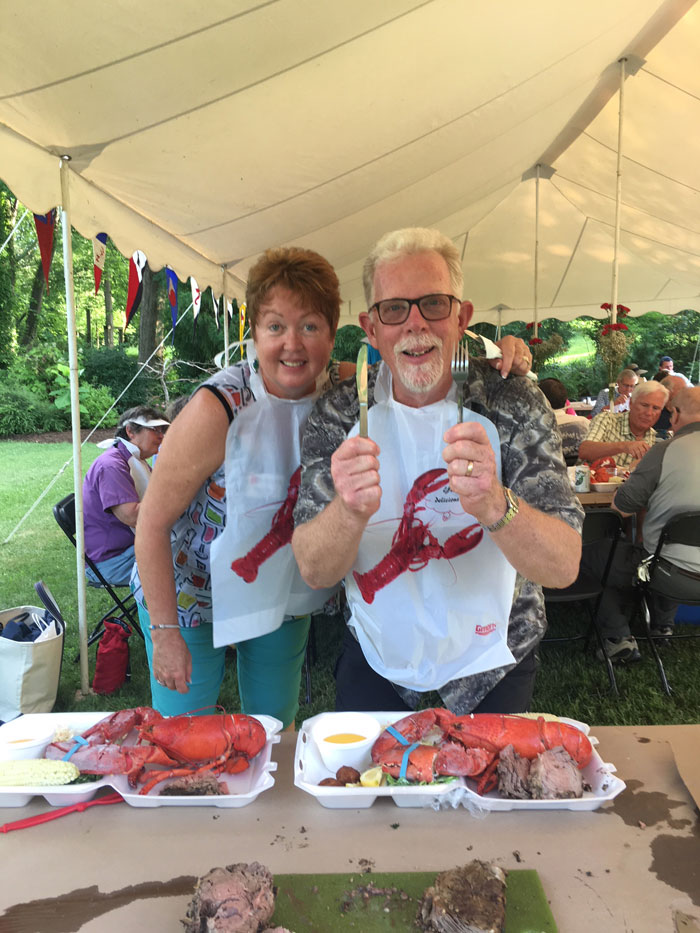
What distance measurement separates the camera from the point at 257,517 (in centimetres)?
177

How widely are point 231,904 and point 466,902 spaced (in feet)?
1.15

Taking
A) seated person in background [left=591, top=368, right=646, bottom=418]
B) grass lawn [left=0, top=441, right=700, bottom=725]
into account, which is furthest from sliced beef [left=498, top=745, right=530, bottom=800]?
seated person in background [left=591, top=368, right=646, bottom=418]

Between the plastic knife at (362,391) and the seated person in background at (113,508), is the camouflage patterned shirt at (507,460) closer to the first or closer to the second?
the plastic knife at (362,391)

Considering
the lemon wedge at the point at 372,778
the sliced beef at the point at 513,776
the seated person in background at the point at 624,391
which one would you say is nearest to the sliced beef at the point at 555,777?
the sliced beef at the point at 513,776

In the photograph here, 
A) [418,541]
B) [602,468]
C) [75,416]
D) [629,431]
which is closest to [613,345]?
[629,431]

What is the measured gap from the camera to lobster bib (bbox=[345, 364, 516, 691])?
1574mm

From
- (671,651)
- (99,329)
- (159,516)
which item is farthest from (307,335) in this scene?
(99,329)

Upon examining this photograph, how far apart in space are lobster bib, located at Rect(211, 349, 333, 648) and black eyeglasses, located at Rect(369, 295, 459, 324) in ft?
1.32

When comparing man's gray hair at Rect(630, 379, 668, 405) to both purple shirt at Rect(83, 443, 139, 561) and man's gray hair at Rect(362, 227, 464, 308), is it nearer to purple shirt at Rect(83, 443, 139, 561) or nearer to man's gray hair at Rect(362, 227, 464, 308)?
purple shirt at Rect(83, 443, 139, 561)

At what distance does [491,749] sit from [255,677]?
40.0 inches

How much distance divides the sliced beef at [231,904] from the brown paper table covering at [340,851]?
95mm

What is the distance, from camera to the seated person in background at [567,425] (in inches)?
226

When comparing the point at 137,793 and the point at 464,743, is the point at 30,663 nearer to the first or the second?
the point at 137,793

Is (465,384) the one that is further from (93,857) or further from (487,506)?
(93,857)
